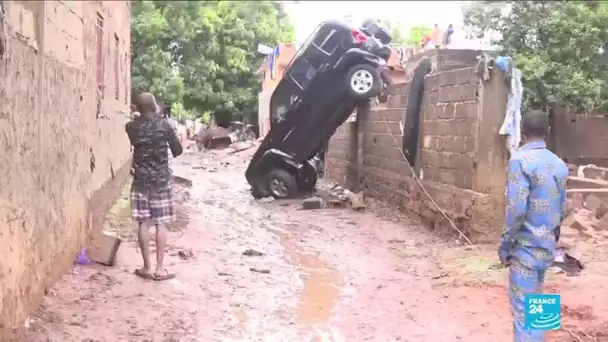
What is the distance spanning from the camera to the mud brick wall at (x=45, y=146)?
3.94 metres

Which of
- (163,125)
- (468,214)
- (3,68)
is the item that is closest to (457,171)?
(468,214)

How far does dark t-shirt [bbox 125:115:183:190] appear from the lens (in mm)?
6051

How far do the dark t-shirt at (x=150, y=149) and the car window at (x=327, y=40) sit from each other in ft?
23.5

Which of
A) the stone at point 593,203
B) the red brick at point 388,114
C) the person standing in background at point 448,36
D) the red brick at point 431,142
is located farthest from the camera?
the person standing in background at point 448,36

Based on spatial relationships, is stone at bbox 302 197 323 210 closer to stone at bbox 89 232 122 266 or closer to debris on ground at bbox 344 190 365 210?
debris on ground at bbox 344 190 365 210

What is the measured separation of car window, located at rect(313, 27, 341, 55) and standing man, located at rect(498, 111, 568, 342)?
9.29 m

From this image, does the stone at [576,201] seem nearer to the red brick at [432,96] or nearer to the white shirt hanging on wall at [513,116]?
the white shirt hanging on wall at [513,116]

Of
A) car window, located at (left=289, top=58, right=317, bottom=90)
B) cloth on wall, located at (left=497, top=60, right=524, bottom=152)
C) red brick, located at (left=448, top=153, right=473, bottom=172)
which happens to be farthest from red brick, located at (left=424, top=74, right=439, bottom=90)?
car window, located at (left=289, top=58, right=317, bottom=90)

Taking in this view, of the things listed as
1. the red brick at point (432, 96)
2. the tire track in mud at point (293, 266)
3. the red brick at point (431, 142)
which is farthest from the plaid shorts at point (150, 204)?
the red brick at point (432, 96)

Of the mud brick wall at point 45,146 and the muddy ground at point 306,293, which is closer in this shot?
the mud brick wall at point 45,146

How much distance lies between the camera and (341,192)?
45.8 feet

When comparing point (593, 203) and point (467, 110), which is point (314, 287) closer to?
point (467, 110)

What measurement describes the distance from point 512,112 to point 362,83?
535cm

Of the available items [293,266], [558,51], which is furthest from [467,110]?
[558,51]
